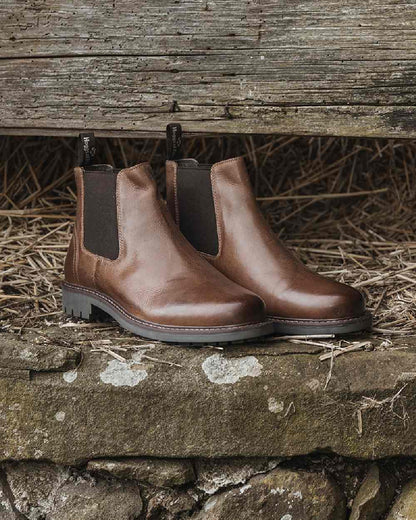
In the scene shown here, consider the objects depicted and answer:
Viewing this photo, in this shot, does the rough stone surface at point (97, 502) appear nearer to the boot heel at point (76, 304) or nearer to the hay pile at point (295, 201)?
the boot heel at point (76, 304)

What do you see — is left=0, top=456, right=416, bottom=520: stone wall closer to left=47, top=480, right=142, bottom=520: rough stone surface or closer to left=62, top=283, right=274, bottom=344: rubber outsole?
left=47, top=480, right=142, bottom=520: rough stone surface

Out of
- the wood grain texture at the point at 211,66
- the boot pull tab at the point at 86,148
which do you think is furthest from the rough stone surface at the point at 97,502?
the wood grain texture at the point at 211,66

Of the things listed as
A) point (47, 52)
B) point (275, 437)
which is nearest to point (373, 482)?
point (275, 437)

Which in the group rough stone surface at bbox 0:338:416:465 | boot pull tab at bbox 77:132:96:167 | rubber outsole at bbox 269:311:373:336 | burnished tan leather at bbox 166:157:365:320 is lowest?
rough stone surface at bbox 0:338:416:465

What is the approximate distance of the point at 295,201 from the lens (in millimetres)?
2393

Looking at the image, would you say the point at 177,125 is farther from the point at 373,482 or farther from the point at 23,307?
the point at 373,482

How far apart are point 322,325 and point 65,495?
556mm

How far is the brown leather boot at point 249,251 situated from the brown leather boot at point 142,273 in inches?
3.8

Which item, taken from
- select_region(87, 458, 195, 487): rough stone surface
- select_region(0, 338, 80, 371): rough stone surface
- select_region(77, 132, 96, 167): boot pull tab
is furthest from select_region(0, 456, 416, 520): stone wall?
select_region(77, 132, 96, 167): boot pull tab

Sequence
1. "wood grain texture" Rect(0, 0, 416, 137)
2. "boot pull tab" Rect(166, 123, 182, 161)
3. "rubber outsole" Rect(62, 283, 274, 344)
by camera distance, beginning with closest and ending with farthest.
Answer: "rubber outsole" Rect(62, 283, 274, 344), "boot pull tab" Rect(166, 123, 182, 161), "wood grain texture" Rect(0, 0, 416, 137)

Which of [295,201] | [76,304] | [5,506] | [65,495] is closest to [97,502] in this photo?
[65,495]

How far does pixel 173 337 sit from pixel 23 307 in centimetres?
43

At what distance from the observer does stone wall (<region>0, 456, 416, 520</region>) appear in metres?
1.45

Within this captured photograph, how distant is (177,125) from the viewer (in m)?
1.73
